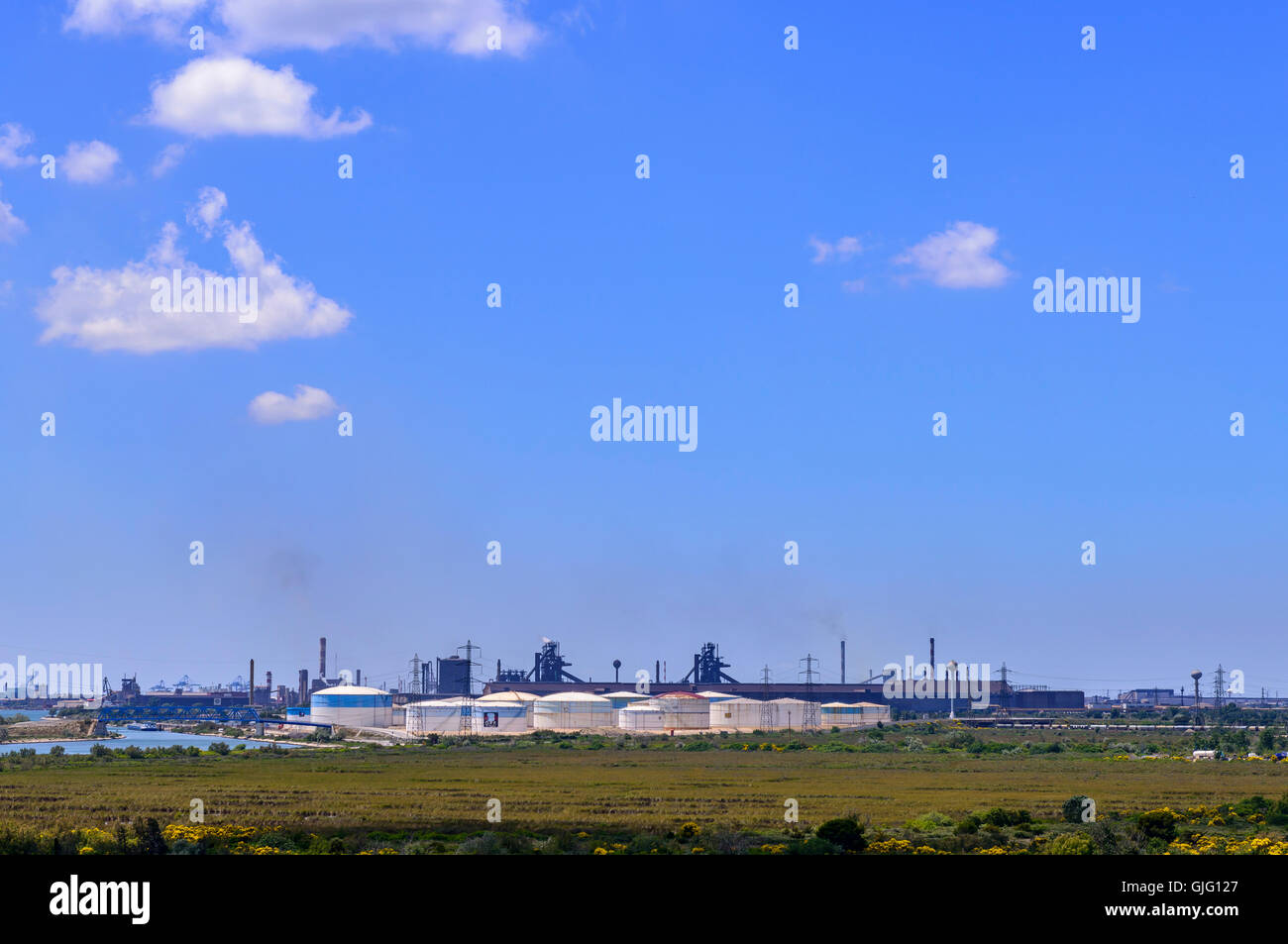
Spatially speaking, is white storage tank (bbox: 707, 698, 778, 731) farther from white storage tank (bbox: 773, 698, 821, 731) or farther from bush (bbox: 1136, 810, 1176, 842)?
bush (bbox: 1136, 810, 1176, 842)

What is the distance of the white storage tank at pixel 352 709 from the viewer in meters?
176

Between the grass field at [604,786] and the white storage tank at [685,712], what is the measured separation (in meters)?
43.9

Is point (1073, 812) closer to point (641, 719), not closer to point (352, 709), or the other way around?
point (641, 719)

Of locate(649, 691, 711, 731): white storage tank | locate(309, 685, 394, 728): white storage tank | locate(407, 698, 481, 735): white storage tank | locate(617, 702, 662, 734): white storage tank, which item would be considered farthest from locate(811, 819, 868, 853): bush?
locate(309, 685, 394, 728): white storage tank

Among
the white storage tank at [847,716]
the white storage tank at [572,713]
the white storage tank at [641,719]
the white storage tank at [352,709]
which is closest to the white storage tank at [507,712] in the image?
the white storage tank at [572,713]

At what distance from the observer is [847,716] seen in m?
186

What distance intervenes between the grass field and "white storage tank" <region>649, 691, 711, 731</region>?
1728 inches

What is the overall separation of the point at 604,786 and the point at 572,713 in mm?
103250

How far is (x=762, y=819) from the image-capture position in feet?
167

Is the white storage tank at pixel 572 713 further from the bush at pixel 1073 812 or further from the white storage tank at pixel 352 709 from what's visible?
the bush at pixel 1073 812

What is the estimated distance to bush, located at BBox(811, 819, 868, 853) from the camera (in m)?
40.3

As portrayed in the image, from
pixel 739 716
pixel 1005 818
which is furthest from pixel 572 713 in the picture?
pixel 1005 818
